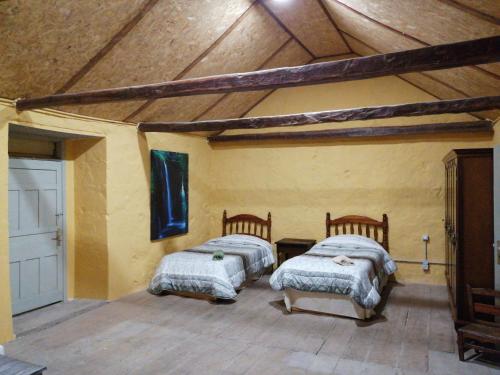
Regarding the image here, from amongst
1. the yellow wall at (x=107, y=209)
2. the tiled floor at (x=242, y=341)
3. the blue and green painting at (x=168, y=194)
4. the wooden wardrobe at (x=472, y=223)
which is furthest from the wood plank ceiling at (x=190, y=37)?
the tiled floor at (x=242, y=341)

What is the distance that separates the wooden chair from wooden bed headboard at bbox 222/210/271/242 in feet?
12.1

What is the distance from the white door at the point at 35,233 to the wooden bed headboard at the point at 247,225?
2.95 meters

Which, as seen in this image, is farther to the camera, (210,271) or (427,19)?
(210,271)

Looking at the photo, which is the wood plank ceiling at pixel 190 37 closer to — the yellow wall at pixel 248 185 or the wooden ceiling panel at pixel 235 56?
the wooden ceiling panel at pixel 235 56

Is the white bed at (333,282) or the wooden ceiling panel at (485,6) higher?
the wooden ceiling panel at (485,6)

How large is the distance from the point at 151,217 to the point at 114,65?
8.24 feet

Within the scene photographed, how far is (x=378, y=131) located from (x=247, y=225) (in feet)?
9.29

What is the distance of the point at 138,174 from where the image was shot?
5625 mm

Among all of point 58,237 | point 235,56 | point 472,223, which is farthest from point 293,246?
point 58,237

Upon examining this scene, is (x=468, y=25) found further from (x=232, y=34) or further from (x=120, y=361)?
(x=120, y=361)

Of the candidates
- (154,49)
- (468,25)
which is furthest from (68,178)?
(468,25)

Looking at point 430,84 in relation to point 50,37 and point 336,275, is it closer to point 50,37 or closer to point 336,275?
point 336,275

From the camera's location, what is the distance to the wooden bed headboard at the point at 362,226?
6145 millimetres

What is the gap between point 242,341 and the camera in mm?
3863
